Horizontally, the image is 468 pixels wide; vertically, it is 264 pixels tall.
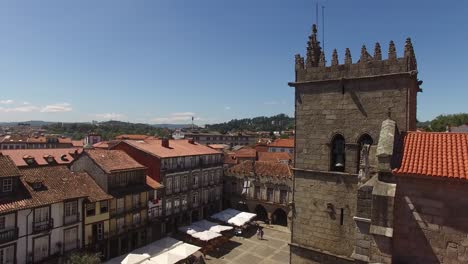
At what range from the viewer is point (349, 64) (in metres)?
15.8

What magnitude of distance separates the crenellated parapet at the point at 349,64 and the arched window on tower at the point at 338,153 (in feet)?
10.1

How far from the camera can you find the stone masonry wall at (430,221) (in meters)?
10.3

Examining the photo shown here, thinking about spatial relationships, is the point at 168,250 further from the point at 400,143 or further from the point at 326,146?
the point at 400,143

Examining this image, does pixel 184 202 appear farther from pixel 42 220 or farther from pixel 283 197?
pixel 42 220

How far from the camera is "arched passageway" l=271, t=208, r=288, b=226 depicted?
161 ft

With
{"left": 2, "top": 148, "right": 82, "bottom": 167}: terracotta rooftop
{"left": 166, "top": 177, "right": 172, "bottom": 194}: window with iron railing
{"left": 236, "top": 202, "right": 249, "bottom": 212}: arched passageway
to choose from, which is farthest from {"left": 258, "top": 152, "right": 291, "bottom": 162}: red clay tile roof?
{"left": 2, "top": 148, "right": 82, "bottom": 167}: terracotta rooftop

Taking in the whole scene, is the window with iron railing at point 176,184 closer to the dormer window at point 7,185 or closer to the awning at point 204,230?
the awning at point 204,230

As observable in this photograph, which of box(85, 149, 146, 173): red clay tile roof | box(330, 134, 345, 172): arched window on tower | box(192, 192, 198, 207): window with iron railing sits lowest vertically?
box(192, 192, 198, 207): window with iron railing

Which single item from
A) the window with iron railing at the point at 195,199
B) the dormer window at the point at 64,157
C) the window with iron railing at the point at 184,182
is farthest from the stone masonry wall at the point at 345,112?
the dormer window at the point at 64,157

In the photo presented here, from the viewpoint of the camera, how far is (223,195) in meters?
54.5

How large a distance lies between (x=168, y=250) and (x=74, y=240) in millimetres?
8442

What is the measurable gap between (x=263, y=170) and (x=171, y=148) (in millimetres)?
14401

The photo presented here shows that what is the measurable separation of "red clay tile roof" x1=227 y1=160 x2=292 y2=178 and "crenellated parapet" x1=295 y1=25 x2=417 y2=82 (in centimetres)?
3162

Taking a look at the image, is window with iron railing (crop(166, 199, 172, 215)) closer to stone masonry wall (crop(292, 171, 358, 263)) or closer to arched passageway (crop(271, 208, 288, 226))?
arched passageway (crop(271, 208, 288, 226))
